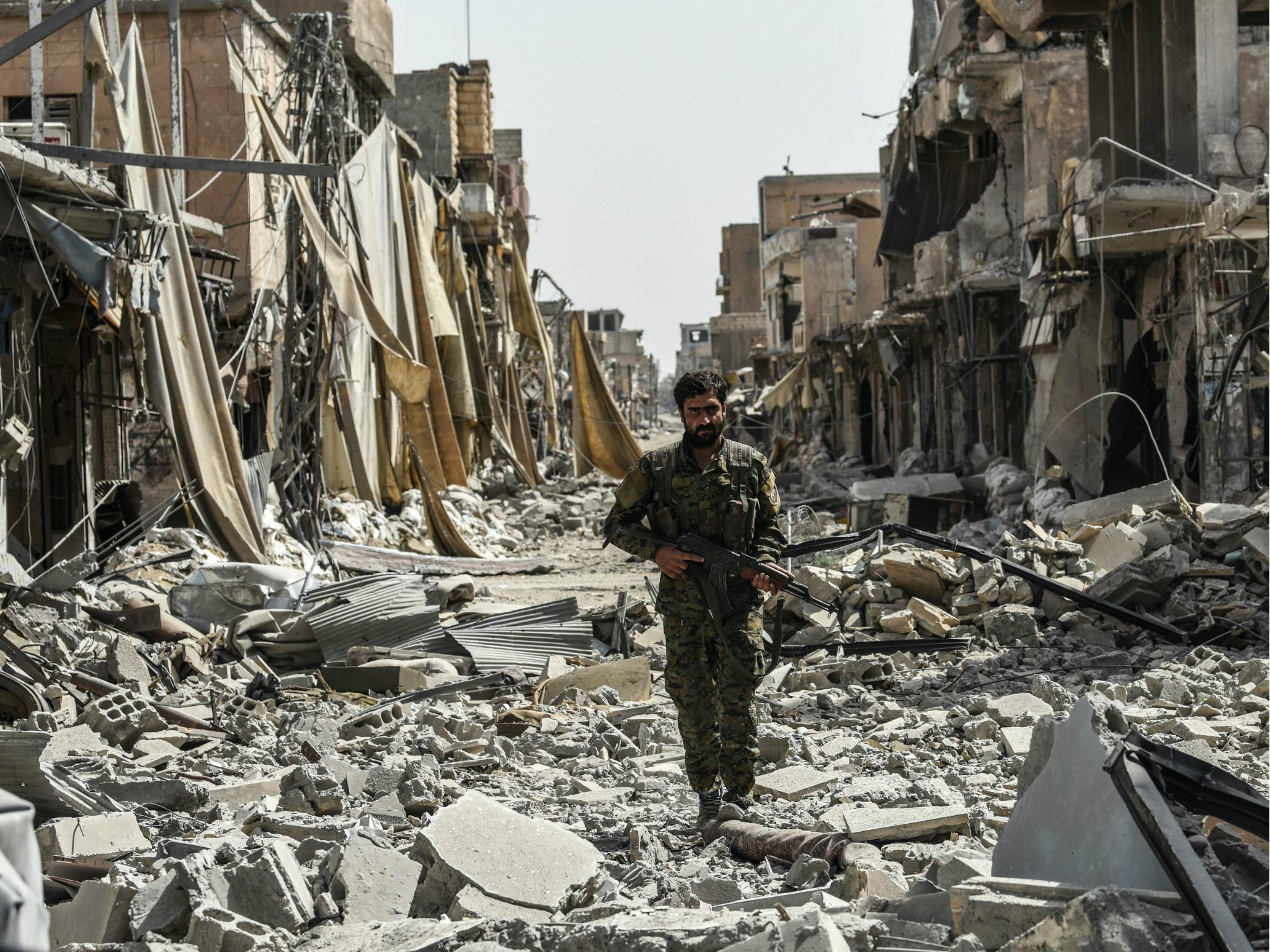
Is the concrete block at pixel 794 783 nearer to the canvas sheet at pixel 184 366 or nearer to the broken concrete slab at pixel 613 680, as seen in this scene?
the broken concrete slab at pixel 613 680

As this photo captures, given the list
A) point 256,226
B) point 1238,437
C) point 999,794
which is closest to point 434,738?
point 999,794

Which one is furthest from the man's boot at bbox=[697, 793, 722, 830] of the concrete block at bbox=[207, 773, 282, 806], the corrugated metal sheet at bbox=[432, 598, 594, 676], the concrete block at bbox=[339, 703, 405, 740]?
the corrugated metal sheet at bbox=[432, 598, 594, 676]

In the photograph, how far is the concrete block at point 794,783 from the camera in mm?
5449

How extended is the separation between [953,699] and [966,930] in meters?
4.40

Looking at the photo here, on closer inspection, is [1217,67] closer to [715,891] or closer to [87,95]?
[87,95]

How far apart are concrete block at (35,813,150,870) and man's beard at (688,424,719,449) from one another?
2296 millimetres

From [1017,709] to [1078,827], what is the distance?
3419 millimetres

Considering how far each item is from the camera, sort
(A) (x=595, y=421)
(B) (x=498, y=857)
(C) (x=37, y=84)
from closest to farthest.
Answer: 1. (B) (x=498, y=857)
2. (C) (x=37, y=84)
3. (A) (x=595, y=421)

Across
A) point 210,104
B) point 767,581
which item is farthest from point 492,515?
point 767,581

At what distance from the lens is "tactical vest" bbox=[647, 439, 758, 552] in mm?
4949

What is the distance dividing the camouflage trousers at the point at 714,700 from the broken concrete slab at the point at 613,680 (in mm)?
3027

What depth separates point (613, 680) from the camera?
813 centimetres

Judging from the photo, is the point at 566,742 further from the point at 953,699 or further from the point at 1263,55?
the point at 1263,55

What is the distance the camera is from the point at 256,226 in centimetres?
1611
